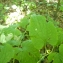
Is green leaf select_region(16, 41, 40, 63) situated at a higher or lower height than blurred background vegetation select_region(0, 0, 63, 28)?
higher

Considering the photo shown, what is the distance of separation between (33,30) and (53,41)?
13 centimetres

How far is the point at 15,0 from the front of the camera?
4.18 meters

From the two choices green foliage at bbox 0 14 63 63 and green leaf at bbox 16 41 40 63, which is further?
green leaf at bbox 16 41 40 63

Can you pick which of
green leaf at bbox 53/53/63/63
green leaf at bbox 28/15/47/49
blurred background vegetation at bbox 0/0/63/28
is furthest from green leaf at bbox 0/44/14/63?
blurred background vegetation at bbox 0/0/63/28

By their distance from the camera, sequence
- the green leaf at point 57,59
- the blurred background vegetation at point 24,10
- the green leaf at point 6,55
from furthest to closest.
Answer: the blurred background vegetation at point 24,10
the green leaf at point 57,59
the green leaf at point 6,55

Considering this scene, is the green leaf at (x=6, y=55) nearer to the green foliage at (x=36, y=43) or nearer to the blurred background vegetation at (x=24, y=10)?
the green foliage at (x=36, y=43)

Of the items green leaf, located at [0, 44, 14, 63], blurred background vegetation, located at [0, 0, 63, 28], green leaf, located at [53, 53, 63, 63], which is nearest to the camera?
green leaf, located at [0, 44, 14, 63]

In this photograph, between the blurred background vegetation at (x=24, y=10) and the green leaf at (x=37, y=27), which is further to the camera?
the blurred background vegetation at (x=24, y=10)

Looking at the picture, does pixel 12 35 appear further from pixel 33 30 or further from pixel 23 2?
pixel 23 2

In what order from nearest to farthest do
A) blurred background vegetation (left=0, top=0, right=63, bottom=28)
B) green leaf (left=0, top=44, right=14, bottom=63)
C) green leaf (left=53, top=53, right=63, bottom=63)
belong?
green leaf (left=0, top=44, right=14, bottom=63), green leaf (left=53, top=53, right=63, bottom=63), blurred background vegetation (left=0, top=0, right=63, bottom=28)

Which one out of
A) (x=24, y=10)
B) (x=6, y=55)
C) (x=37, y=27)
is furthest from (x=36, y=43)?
(x=24, y=10)

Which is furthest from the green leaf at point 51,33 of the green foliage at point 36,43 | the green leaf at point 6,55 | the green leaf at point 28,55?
the green leaf at point 6,55

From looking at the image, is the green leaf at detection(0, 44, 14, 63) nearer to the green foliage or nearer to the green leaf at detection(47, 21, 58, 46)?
the green foliage

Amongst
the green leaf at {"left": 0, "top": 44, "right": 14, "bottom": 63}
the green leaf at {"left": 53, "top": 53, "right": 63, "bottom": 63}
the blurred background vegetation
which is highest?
the green leaf at {"left": 0, "top": 44, "right": 14, "bottom": 63}
